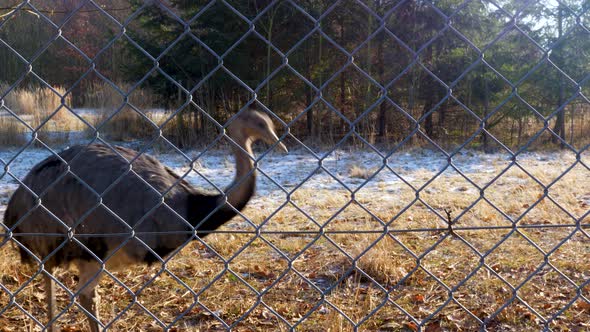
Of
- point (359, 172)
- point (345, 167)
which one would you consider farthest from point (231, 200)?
point (345, 167)

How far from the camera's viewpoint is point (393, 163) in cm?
841

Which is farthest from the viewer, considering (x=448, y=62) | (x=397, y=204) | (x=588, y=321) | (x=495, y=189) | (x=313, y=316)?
(x=448, y=62)

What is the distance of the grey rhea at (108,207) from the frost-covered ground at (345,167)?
9.65 feet

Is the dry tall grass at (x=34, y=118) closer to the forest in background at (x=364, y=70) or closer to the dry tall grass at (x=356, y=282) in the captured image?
the forest in background at (x=364, y=70)

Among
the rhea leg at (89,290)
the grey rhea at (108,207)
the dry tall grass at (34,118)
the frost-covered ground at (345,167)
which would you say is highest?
the grey rhea at (108,207)

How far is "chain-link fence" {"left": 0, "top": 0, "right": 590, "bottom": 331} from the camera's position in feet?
6.77

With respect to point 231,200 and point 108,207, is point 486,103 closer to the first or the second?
point 231,200

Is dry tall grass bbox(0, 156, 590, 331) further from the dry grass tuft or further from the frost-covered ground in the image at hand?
the dry grass tuft

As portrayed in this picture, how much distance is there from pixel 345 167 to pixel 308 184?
1.13 metres

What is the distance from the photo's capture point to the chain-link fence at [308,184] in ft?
6.77

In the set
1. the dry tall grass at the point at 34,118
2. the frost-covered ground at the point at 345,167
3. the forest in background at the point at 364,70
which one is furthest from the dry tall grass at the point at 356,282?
the dry tall grass at the point at 34,118

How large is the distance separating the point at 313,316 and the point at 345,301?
0.65ft

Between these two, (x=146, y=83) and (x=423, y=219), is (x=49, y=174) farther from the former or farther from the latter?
(x=146, y=83)

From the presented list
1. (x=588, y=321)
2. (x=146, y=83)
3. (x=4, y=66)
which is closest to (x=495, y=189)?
(x=588, y=321)
